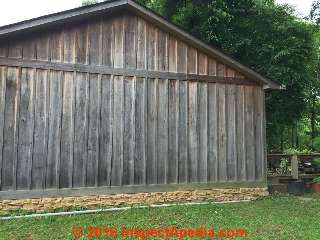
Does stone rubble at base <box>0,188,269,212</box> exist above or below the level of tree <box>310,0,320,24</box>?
below

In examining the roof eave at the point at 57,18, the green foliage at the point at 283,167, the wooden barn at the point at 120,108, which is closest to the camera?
the roof eave at the point at 57,18

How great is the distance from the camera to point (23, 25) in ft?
27.8

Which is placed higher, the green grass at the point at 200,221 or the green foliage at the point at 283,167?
the green foliage at the point at 283,167

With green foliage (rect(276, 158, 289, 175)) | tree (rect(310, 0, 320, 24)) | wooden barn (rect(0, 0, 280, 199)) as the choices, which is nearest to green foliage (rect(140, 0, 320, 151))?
tree (rect(310, 0, 320, 24))

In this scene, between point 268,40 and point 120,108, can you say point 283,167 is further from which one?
point 120,108

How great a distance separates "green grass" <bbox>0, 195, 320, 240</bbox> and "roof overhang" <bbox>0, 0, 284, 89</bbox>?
416 centimetres

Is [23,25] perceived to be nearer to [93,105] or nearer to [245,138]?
[93,105]

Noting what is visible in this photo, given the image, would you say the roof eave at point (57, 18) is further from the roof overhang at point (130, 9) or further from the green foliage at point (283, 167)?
the green foliage at point (283, 167)

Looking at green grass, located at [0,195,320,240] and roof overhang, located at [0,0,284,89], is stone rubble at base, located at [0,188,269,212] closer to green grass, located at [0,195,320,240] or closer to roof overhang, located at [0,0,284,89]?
green grass, located at [0,195,320,240]

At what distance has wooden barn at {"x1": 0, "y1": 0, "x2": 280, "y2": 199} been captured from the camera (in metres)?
8.72

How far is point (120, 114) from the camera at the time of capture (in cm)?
968

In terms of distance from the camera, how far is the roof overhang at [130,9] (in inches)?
337

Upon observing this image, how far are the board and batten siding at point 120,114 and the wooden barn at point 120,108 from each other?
1.0 inches

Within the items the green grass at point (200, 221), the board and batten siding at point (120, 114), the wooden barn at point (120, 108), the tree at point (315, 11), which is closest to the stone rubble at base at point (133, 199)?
the wooden barn at point (120, 108)
